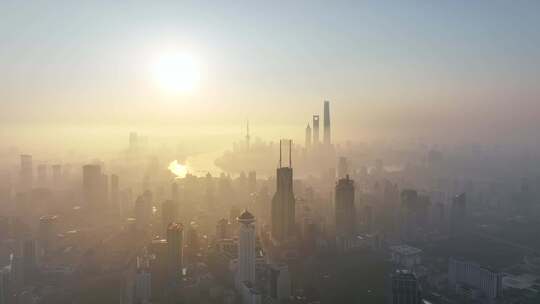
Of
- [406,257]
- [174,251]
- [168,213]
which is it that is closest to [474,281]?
[406,257]

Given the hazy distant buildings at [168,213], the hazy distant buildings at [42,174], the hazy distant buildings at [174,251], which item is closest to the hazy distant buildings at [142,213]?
the hazy distant buildings at [168,213]

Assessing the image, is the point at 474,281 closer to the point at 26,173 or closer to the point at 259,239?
the point at 259,239

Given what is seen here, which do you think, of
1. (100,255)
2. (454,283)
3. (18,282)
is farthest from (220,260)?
(454,283)

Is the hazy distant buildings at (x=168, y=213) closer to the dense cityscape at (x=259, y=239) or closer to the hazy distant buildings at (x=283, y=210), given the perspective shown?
the dense cityscape at (x=259, y=239)

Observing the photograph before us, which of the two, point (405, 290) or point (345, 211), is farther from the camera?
point (345, 211)

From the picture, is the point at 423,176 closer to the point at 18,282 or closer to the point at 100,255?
the point at 100,255

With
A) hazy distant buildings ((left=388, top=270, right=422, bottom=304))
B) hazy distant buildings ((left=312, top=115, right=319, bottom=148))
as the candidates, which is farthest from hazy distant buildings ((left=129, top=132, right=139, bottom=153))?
hazy distant buildings ((left=388, top=270, right=422, bottom=304))
